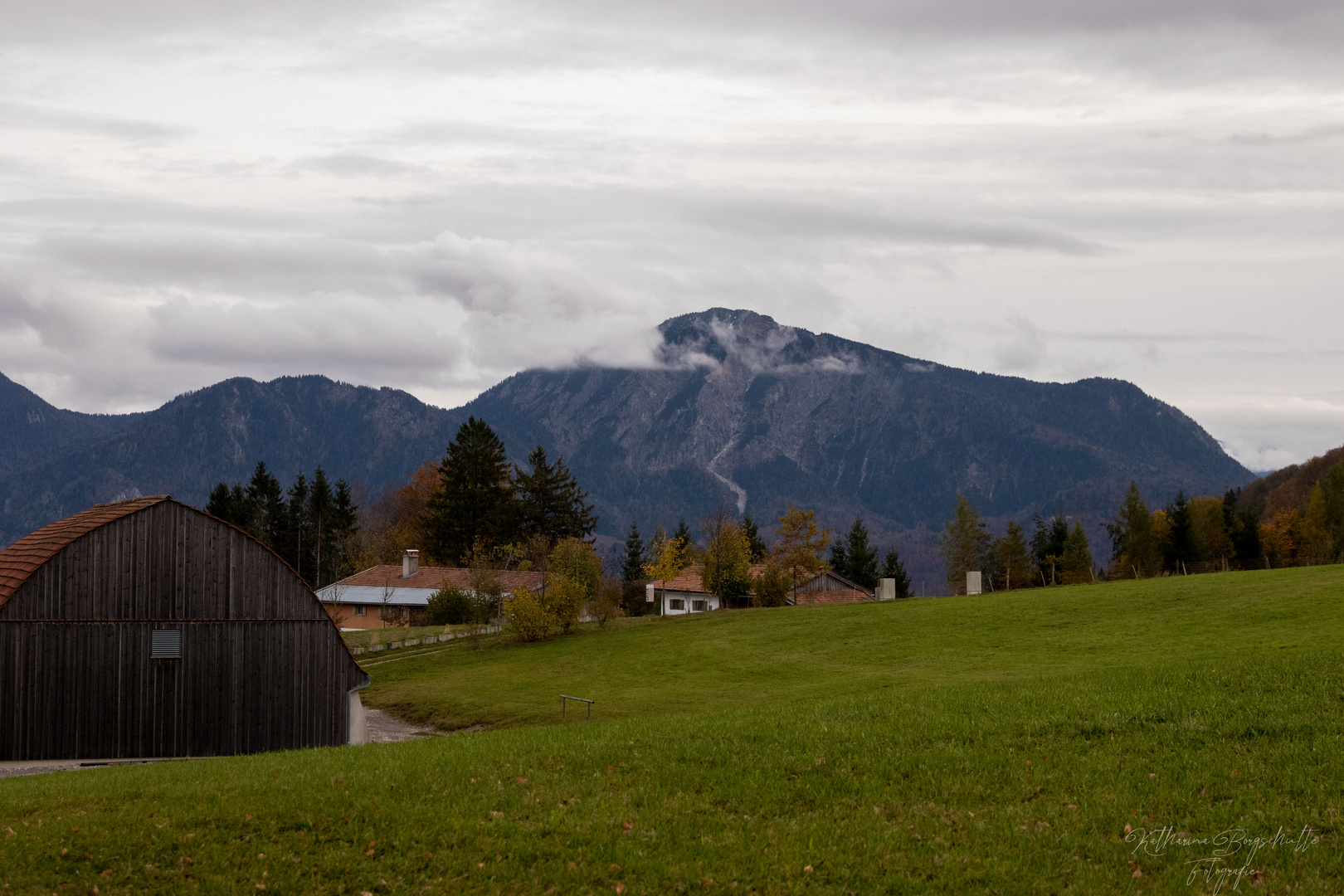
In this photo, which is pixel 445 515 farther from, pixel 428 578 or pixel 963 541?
pixel 963 541

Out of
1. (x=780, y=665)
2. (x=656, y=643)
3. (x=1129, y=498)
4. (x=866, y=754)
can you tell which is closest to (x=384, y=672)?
(x=656, y=643)

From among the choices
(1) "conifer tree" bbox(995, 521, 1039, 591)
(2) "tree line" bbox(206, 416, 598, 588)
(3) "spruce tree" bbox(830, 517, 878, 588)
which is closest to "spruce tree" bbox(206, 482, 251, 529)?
(2) "tree line" bbox(206, 416, 598, 588)

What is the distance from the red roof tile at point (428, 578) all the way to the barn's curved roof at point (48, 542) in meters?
59.5

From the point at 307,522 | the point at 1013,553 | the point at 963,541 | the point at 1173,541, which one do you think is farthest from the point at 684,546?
the point at 1173,541

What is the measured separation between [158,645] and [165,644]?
0.72 feet

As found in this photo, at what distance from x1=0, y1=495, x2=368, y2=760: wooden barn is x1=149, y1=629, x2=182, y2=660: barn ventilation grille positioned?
38mm

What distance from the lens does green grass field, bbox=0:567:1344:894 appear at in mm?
13125

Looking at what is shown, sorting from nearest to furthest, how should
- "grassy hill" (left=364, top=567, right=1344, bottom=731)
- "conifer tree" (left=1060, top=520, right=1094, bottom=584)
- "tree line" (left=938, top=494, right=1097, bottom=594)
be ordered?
"grassy hill" (left=364, top=567, right=1344, bottom=731) < "conifer tree" (left=1060, top=520, right=1094, bottom=584) < "tree line" (left=938, top=494, right=1097, bottom=594)

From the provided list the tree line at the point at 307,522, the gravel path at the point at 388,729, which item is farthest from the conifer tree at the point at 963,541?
the gravel path at the point at 388,729

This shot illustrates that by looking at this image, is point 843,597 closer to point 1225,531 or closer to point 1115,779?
point 1225,531

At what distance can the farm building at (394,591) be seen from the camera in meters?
92.0

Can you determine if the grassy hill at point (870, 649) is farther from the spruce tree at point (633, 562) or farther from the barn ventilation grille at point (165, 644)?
the spruce tree at point (633, 562)

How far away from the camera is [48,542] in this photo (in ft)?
110

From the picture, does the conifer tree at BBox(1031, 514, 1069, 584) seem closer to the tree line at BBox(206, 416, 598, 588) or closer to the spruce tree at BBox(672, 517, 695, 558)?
the spruce tree at BBox(672, 517, 695, 558)
